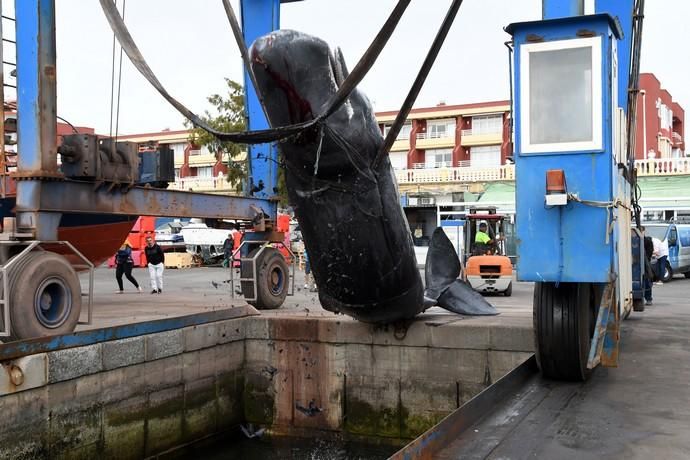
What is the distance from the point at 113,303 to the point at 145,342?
5.71 meters

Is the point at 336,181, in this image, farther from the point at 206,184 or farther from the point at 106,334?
the point at 206,184

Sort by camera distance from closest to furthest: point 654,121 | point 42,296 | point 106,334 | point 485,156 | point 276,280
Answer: point 42,296
point 106,334
point 276,280
point 654,121
point 485,156

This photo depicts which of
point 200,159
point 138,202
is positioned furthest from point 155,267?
point 200,159

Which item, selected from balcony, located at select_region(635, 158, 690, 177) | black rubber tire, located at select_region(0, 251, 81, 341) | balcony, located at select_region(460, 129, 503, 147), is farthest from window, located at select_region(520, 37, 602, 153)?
balcony, located at select_region(460, 129, 503, 147)

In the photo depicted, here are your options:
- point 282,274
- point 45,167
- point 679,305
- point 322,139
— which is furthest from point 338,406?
point 679,305

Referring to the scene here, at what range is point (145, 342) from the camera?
28.4ft

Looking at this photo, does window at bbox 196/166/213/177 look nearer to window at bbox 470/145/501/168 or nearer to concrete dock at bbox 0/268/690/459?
window at bbox 470/145/501/168

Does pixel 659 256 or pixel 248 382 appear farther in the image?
pixel 659 256

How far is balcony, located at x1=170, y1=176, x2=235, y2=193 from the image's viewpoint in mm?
42959

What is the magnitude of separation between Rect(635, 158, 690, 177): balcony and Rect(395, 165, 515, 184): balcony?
649 cm

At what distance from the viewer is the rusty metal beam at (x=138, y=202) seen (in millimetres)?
7805

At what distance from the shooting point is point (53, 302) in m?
7.45

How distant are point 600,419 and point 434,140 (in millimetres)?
39805

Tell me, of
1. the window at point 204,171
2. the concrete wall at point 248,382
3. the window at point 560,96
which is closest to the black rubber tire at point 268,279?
the concrete wall at point 248,382
